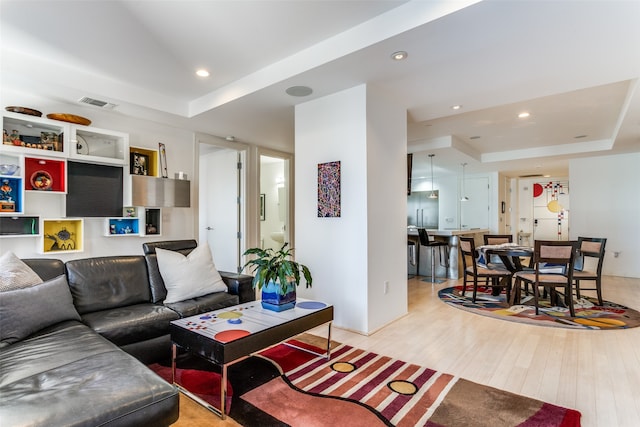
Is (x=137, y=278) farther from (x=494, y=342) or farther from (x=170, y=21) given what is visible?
(x=494, y=342)

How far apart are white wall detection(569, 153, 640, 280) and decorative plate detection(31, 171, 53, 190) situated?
28.5 ft

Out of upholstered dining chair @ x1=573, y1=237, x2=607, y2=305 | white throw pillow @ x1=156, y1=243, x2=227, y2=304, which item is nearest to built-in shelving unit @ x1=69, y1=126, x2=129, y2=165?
white throw pillow @ x1=156, y1=243, x2=227, y2=304

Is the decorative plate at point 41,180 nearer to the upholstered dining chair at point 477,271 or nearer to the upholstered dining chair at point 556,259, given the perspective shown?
the upholstered dining chair at point 477,271

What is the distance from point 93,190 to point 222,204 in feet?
7.51

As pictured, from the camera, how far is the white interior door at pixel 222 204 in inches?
218

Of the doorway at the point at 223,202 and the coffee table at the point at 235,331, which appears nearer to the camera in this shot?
the coffee table at the point at 235,331

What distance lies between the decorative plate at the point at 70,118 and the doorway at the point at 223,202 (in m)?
1.95

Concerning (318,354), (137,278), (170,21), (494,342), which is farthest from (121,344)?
(494,342)

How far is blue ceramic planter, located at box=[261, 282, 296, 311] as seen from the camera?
245 centimetres

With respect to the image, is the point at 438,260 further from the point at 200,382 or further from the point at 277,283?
the point at 200,382

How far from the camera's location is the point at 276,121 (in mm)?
4391

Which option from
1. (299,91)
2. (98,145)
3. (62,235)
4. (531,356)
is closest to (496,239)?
(531,356)

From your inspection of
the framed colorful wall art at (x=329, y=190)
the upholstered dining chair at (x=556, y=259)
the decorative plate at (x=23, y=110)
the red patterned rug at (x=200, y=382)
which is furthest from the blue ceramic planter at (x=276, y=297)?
the upholstered dining chair at (x=556, y=259)

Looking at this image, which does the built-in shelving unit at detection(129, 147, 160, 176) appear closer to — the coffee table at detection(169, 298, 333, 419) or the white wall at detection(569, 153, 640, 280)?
the coffee table at detection(169, 298, 333, 419)
